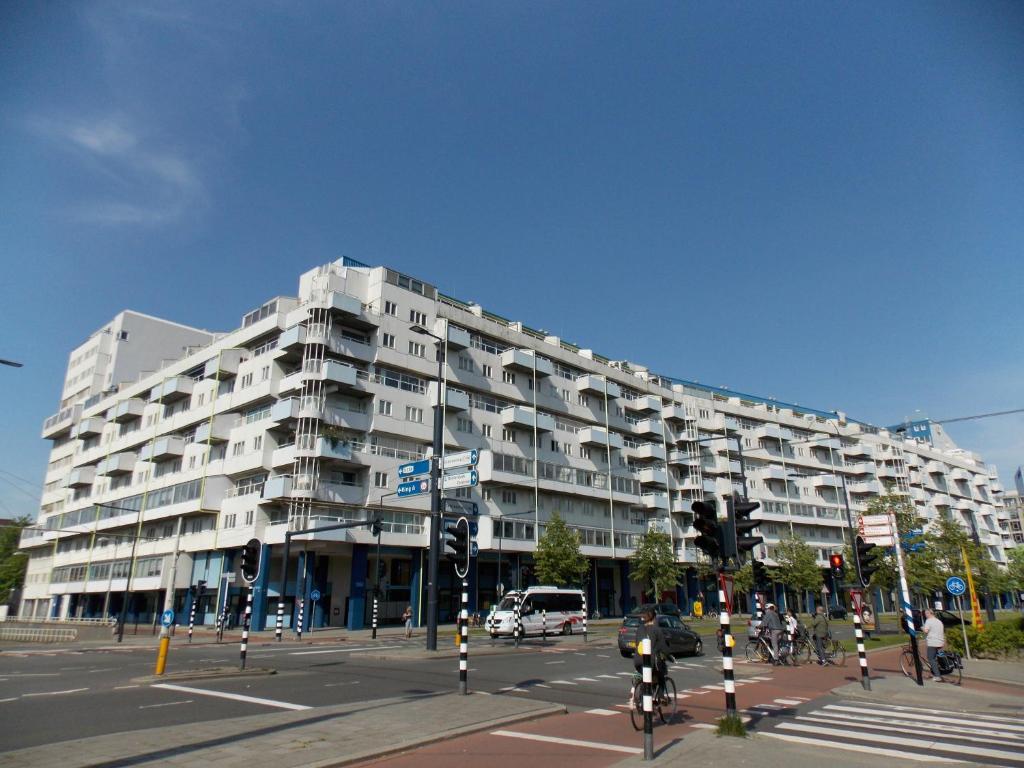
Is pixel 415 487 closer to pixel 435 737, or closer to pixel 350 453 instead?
pixel 435 737

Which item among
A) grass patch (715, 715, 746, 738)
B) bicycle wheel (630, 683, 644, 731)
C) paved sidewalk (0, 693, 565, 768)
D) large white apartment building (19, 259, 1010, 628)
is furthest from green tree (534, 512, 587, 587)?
grass patch (715, 715, 746, 738)

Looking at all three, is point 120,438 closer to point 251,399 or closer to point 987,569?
point 251,399

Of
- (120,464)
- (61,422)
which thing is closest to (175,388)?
(120,464)

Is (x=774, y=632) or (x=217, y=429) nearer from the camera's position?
(x=774, y=632)

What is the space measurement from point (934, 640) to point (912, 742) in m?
8.74

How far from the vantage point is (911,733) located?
1014 centimetres

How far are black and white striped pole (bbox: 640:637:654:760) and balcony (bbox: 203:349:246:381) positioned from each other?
50175mm

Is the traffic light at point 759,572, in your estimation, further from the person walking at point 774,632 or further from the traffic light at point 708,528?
the traffic light at point 708,528

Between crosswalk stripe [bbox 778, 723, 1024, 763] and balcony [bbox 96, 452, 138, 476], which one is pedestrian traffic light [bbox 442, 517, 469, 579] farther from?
balcony [bbox 96, 452, 138, 476]

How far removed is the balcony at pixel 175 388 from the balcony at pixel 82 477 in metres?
18.7

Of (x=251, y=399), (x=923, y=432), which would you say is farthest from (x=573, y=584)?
(x=923, y=432)

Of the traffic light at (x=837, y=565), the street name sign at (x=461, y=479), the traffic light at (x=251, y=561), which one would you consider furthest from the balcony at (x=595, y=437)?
the traffic light at (x=251, y=561)

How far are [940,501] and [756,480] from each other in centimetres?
4501

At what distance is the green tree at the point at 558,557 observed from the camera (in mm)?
50219
